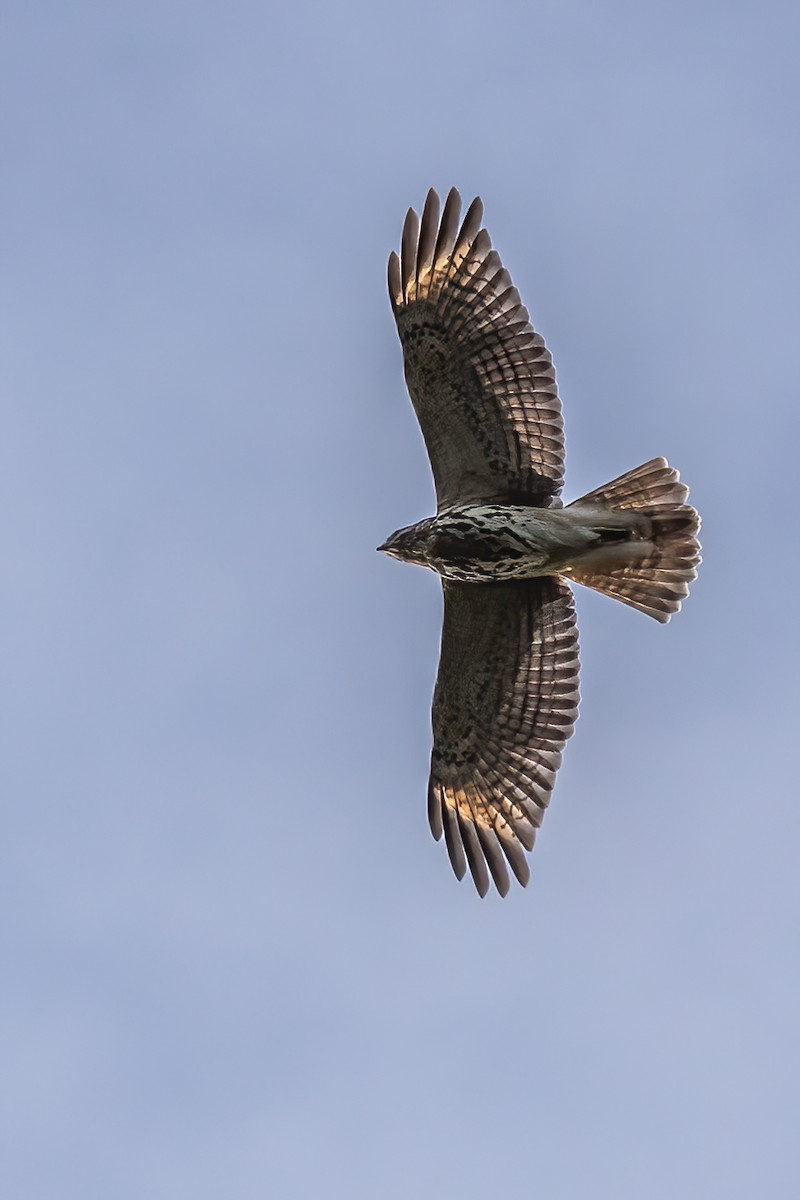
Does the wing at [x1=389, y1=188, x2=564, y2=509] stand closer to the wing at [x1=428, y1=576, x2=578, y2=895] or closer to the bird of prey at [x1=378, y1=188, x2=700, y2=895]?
the bird of prey at [x1=378, y1=188, x2=700, y2=895]

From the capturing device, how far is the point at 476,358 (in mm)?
16578

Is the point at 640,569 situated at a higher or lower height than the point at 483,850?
higher

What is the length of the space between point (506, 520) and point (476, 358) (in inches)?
53.4

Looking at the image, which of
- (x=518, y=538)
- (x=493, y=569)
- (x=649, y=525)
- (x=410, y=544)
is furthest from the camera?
(x=410, y=544)

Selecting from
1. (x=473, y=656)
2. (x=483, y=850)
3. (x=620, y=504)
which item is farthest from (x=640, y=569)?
(x=483, y=850)

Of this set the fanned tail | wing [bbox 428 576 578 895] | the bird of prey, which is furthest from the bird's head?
the fanned tail

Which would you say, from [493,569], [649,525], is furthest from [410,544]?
[649,525]

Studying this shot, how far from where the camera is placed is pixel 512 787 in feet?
56.5

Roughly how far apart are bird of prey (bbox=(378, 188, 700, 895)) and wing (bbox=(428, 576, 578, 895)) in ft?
0.04

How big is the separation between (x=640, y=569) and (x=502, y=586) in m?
1.17

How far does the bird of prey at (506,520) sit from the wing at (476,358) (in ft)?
0.04

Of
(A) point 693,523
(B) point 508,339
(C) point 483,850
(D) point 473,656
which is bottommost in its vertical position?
(C) point 483,850

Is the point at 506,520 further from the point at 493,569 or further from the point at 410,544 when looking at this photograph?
the point at 410,544

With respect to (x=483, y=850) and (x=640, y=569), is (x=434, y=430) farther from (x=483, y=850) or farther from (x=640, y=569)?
Answer: (x=483, y=850)
